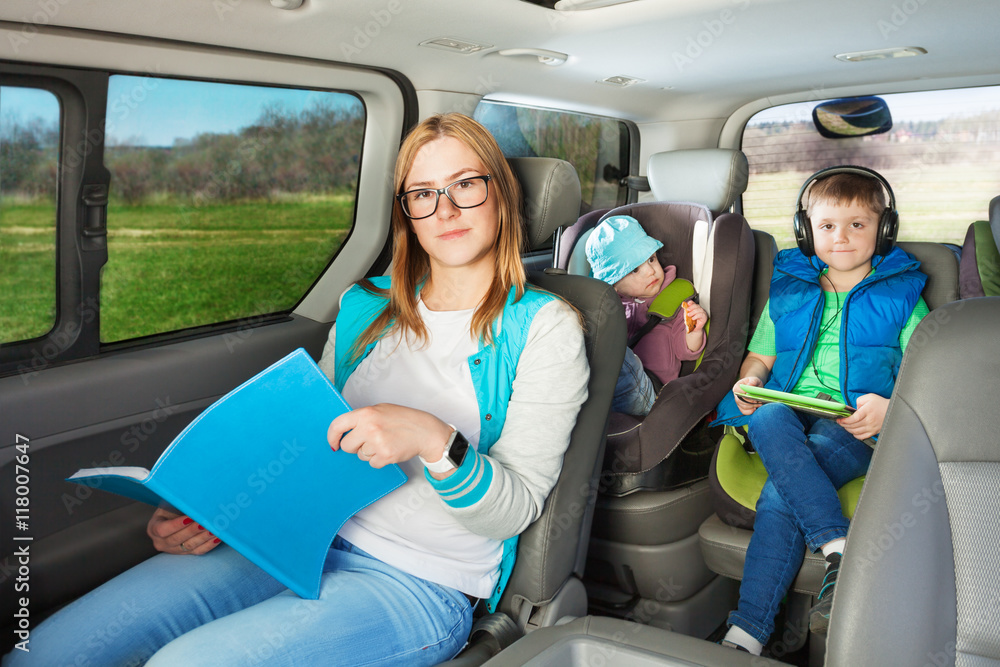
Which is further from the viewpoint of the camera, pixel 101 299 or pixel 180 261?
pixel 180 261

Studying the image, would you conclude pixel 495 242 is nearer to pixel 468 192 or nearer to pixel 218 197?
pixel 468 192

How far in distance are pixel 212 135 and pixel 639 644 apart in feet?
9.72

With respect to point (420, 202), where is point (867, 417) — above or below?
below

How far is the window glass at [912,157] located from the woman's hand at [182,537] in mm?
3505

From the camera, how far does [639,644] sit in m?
1.12

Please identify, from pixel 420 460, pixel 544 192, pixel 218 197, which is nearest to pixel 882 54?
pixel 544 192

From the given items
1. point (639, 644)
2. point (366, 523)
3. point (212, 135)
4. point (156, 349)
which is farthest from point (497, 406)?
point (212, 135)

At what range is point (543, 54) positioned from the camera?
2566mm

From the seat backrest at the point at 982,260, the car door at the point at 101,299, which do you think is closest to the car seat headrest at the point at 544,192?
the car door at the point at 101,299

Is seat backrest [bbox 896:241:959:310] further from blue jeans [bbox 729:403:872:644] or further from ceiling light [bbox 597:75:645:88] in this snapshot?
ceiling light [bbox 597:75:645:88]

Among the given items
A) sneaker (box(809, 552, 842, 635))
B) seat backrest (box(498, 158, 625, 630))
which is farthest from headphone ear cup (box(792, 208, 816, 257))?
sneaker (box(809, 552, 842, 635))

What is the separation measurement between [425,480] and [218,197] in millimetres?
2899

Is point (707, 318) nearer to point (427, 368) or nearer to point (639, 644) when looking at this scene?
point (427, 368)

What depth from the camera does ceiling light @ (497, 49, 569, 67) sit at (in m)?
2.48
